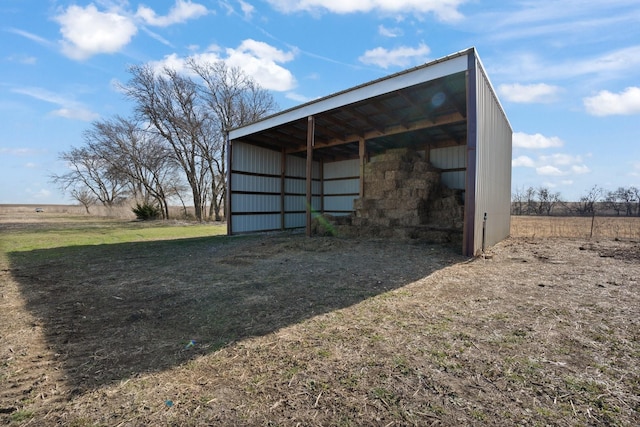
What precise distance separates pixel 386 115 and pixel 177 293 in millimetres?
8235

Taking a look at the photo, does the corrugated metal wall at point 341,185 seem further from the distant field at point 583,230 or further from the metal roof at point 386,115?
the distant field at point 583,230

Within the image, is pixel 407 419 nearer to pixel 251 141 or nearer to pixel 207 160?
pixel 251 141

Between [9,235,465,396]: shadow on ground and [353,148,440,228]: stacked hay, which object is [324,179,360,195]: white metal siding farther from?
[9,235,465,396]: shadow on ground

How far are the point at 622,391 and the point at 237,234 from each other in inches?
457

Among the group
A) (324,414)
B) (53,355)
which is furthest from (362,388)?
(53,355)

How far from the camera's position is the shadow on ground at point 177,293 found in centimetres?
244

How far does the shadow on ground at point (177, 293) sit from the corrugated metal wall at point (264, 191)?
4.82 metres

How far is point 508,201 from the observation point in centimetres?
1105

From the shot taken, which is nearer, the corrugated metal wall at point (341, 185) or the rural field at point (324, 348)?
the rural field at point (324, 348)

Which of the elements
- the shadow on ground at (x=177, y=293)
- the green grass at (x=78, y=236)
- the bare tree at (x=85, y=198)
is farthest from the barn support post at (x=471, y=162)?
the bare tree at (x=85, y=198)

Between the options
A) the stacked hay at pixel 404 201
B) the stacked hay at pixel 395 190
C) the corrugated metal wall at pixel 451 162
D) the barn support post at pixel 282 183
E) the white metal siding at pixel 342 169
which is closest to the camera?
the stacked hay at pixel 404 201

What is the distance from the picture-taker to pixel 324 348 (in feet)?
7.89

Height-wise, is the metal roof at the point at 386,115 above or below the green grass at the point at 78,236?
above

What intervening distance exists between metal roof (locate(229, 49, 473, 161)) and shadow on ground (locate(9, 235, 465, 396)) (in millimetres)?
4102
